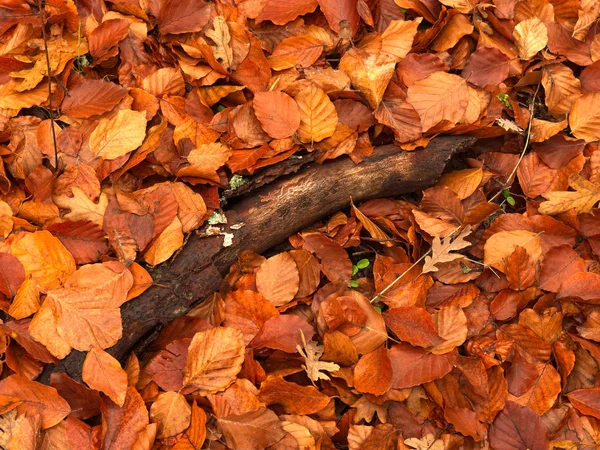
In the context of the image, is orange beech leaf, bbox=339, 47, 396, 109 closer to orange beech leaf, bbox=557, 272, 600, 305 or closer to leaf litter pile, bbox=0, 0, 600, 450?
leaf litter pile, bbox=0, 0, 600, 450

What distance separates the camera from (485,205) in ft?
6.39

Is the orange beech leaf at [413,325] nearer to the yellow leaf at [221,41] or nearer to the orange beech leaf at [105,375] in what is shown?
the orange beech leaf at [105,375]

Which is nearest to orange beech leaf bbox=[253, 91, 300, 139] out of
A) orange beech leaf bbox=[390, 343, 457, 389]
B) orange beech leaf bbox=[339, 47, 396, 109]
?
orange beech leaf bbox=[339, 47, 396, 109]

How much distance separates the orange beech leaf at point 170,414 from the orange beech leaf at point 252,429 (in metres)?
0.09

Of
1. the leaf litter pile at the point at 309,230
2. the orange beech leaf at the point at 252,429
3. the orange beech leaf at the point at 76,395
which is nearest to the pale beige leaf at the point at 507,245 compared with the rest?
the leaf litter pile at the point at 309,230

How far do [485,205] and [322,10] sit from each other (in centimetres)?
88

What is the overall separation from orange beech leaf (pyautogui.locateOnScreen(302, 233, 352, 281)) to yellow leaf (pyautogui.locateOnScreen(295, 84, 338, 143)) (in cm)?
31

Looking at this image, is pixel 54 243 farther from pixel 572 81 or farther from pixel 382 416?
pixel 572 81

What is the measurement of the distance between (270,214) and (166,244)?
1.11ft

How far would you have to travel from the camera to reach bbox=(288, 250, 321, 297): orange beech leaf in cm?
185

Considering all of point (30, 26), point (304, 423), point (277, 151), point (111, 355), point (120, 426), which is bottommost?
point (304, 423)

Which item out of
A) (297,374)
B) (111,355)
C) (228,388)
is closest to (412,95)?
(297,374)

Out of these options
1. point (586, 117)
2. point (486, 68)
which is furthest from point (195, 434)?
point (586, 117)

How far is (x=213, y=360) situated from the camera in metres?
1.64
